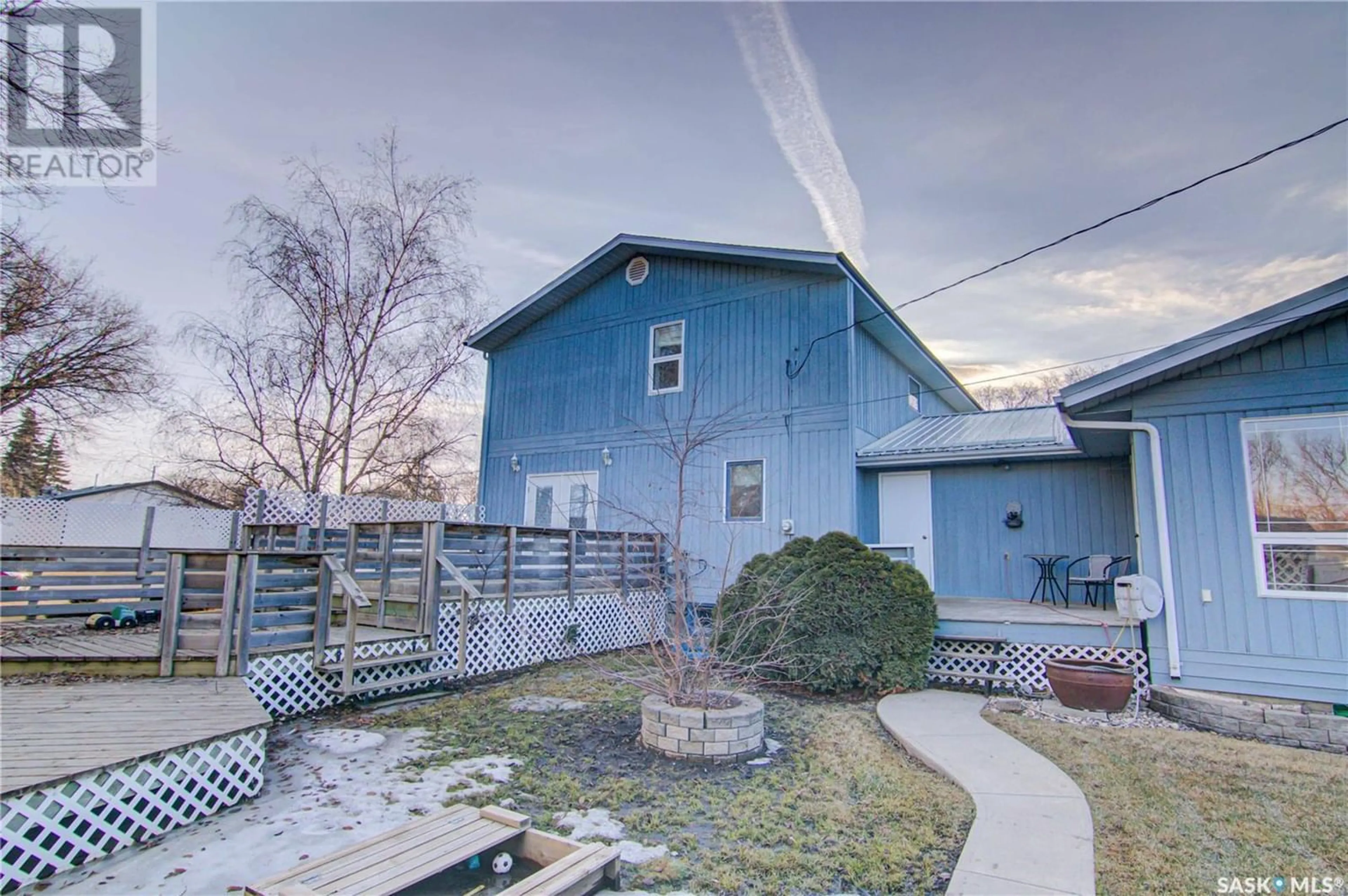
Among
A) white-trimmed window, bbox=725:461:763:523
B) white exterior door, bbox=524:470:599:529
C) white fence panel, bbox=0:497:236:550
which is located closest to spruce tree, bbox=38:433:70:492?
white fence panel, bbox=0:497:236:550

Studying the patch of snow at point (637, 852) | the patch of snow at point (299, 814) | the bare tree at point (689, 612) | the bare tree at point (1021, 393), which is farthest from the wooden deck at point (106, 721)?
the bare tree at point (1021, 393)

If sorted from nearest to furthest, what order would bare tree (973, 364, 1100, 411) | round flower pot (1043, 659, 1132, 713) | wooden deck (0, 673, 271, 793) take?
1. wooden deck (0, 673, 271, 793)
2. round flower pot (1043, 659, 1132, 713)
3. bare tree (973, 364, 1100, 411)

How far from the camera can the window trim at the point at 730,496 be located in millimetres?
9727

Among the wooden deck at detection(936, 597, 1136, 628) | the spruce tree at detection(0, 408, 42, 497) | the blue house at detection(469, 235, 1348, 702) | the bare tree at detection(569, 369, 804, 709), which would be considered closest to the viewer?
the bare tree at detection(569, 369, 804, 709)

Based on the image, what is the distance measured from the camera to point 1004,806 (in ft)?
11.6

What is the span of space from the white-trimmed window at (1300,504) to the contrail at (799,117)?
538cm

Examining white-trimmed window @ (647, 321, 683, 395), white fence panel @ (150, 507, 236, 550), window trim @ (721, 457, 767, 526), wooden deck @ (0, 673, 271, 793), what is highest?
white-trimmed window @ (647, 321, 683, 395)

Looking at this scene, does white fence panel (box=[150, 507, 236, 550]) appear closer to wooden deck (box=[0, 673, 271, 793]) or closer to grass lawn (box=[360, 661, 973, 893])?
wooden deck (box=[0, 673, 271, 793])

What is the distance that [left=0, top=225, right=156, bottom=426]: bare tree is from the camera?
13500 millimetres

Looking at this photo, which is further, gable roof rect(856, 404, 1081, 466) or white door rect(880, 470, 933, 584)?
white door rect(880, 470, 933, 584)

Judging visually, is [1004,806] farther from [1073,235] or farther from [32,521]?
[32,521]

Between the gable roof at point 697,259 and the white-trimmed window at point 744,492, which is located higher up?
the gable roof at point 697,259

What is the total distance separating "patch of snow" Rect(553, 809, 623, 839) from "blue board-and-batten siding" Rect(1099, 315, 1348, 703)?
5394 millimetres

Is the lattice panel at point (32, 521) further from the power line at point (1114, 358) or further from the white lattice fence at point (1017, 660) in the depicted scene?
the white lattice fence at point (1017, 660)
